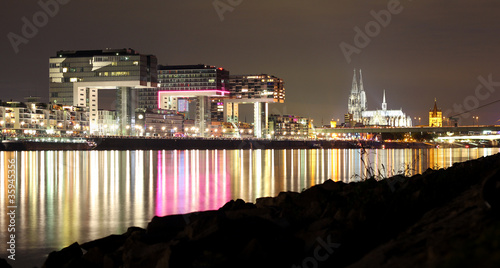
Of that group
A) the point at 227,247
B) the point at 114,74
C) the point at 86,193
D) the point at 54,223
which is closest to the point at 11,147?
the point at 114,74

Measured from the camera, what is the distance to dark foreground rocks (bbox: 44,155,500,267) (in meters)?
7.59

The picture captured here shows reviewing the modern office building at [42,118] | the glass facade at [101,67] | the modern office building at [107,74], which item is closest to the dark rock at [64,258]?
the modern office building at [107,74]

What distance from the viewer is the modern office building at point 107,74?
516ft

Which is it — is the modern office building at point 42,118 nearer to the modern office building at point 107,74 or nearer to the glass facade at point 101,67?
the modern office building at point 107,74

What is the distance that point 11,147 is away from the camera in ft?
429

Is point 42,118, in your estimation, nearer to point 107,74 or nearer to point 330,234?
point 107,74

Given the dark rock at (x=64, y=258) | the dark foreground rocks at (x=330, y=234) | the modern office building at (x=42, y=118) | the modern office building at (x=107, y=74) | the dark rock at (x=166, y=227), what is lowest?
the dark rock at (x=64, y=258)

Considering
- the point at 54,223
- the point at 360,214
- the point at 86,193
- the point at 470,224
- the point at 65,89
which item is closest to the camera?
the point at 470,224

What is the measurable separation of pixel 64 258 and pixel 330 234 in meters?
5.52

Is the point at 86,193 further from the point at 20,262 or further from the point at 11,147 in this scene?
the point at 11,147

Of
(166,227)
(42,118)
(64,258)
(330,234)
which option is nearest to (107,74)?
(42,118)

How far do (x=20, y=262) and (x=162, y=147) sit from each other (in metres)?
150

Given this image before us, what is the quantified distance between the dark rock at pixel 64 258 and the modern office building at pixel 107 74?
146 meters

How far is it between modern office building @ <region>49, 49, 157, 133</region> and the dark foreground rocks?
14710 cm
